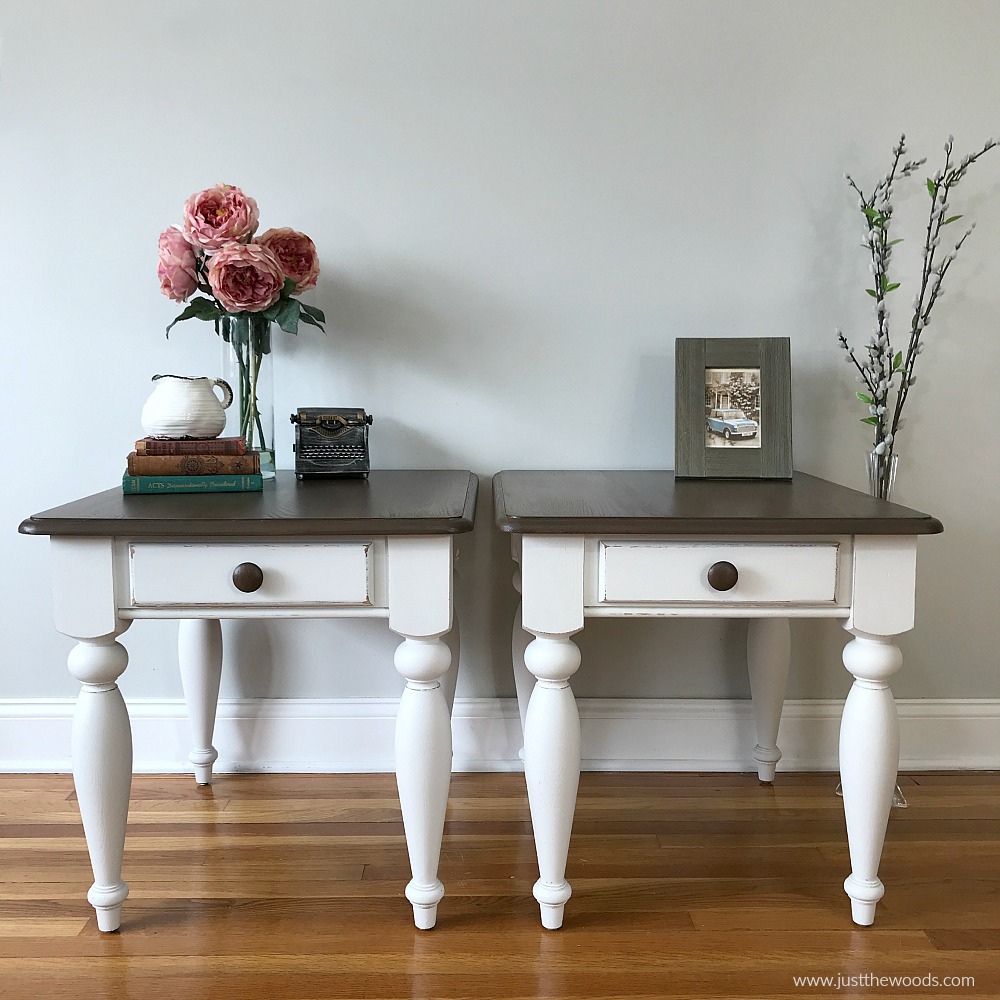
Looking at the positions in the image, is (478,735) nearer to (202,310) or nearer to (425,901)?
(425,901)

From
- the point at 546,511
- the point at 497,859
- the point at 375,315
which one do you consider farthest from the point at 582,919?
the point at 375,315

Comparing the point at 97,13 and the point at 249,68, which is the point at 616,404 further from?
the point at 97,13

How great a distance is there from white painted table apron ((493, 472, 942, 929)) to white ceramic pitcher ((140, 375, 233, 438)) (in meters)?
0.58

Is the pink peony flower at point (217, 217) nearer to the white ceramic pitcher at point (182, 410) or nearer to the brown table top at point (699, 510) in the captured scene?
the white ceramic pitcher at point (182, 410)

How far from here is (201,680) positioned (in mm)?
1943

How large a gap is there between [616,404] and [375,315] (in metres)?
0.57

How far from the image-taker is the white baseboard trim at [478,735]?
2047 millimetres

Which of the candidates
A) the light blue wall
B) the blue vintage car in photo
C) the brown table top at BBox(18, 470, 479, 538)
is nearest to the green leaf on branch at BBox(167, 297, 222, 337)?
the light blue wall

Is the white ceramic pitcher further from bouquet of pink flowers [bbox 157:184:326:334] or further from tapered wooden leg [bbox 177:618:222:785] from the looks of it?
tapered wooden leg [bbox 177:618:222:785]

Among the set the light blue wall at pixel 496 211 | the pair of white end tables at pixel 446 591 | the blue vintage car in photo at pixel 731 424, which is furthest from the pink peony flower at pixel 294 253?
the blue vintage car in photo at pixel 731 424

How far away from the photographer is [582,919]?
149 centimetres

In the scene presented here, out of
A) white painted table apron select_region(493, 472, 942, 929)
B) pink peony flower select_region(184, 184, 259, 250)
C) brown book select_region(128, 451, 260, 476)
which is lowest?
white painted table apron select_region(493, 472, 942, 929)

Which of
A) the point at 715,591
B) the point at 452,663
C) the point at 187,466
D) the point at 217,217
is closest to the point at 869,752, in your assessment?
the point at 715,591

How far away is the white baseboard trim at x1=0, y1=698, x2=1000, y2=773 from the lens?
205 cm
